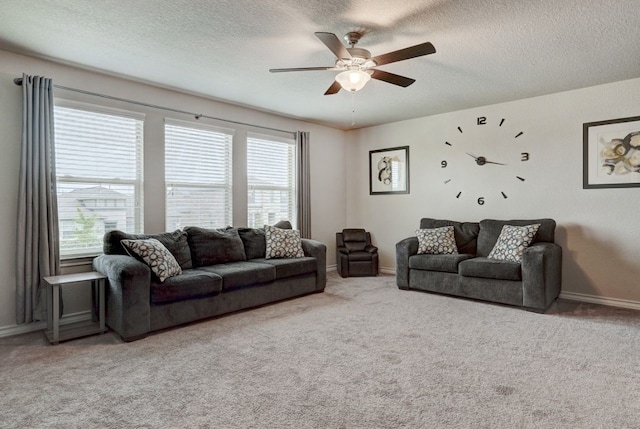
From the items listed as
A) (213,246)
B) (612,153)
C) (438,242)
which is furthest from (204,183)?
(612,153)

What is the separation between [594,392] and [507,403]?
614 millimetres

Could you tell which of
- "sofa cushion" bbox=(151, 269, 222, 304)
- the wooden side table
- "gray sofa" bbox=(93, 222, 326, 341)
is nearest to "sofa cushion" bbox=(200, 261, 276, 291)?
"gray sofa" bbox=(93, 222, 326, 341)

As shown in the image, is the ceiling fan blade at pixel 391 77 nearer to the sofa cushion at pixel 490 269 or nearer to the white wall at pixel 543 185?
the sofa cushion at pixel 490 269

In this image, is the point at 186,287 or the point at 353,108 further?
the point at 353,108

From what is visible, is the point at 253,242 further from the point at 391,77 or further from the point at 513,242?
the point at 513,242

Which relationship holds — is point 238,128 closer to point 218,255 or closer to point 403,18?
point 218,255

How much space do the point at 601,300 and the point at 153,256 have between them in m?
5.09

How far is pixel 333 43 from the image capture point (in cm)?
266

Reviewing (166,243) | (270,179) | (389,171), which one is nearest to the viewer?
(166,243)

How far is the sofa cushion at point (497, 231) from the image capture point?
15.1ft

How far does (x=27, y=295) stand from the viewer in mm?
3439

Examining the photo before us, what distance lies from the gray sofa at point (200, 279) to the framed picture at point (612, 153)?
348 cm

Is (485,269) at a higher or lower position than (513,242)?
lower

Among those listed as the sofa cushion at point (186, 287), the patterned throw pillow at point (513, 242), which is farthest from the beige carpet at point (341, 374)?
the patterned throw pillow at point (513, 242)
